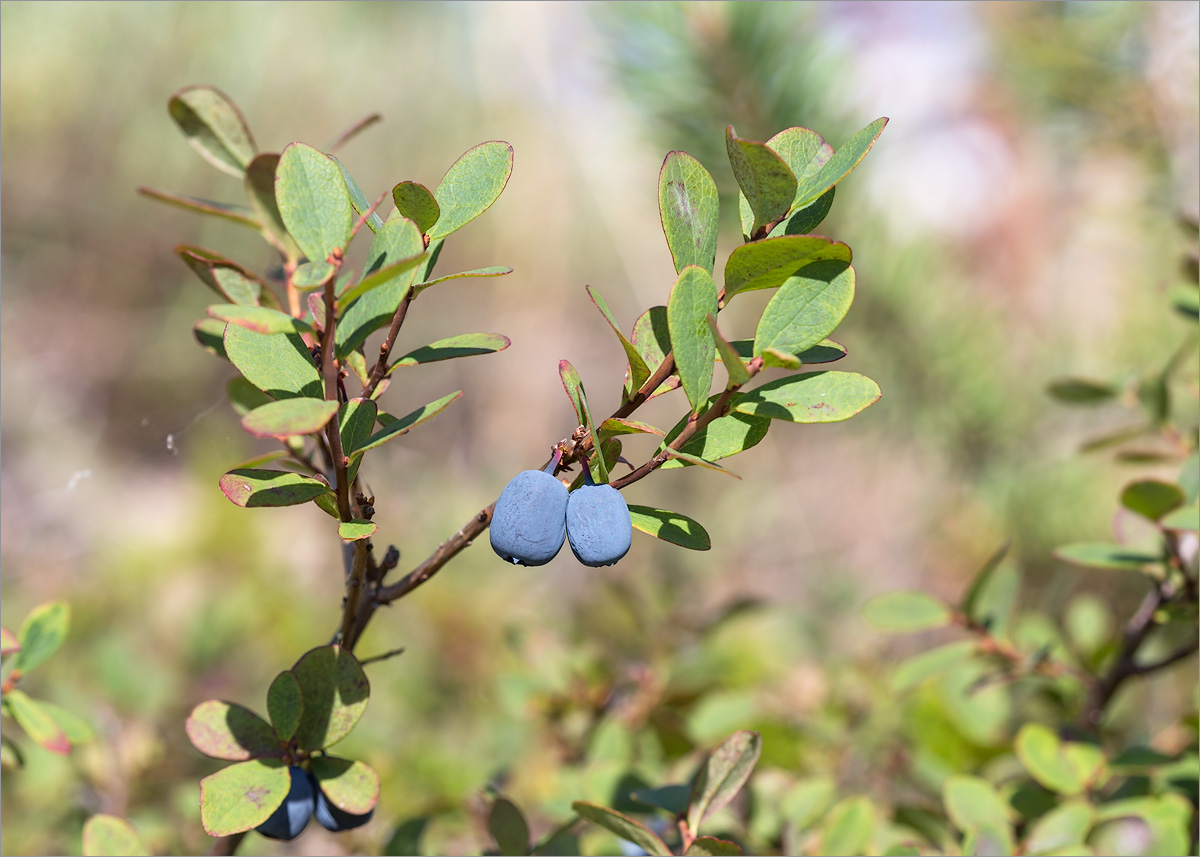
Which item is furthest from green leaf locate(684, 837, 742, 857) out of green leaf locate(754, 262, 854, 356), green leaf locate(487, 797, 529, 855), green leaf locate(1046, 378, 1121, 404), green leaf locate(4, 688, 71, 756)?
green leaf locate(1046, 378, 1121, 404)

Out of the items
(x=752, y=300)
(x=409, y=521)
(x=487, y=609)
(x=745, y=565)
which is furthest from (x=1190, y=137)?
(x=409, y=521)

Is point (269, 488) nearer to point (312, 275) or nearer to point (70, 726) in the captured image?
point (312, 275)

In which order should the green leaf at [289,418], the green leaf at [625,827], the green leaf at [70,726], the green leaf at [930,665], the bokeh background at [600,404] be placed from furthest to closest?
the bokeh background at [600,404] → the green leaf at [930,665] → the green leaf at [70,726] → the green leaf at [625,827] → the green leaf at [289,418]

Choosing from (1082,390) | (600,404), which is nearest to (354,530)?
(1082,390)

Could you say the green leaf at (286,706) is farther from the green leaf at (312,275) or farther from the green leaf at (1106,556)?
the green leaf at (1106,556)

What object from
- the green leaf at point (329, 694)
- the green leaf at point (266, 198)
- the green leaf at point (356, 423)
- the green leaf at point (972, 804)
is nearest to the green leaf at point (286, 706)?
the green leaf at point (329, 694)

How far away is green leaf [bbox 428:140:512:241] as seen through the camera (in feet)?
1.10

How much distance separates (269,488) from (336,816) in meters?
0.17

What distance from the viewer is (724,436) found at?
0.34 m

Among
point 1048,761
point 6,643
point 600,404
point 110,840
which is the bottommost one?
point 600,404

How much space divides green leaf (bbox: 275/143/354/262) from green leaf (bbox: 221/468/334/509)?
8 cm

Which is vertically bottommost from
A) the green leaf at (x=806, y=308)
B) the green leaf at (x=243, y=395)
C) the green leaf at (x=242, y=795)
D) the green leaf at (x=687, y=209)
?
the green leaf at (x=242, y=795)

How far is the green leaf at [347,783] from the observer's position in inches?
14.6

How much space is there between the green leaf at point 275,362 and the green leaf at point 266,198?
0.13 metres
